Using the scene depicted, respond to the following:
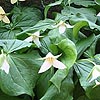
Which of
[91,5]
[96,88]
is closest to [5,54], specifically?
[96,88]

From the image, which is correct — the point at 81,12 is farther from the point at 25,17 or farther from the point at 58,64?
the point at 58,64

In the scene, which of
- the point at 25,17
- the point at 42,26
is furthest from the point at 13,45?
the point at 25,17

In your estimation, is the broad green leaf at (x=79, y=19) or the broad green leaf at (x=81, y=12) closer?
the broad green leaf at (x=79, y=19)

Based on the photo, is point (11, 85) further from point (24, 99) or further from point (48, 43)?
point (48, 43)

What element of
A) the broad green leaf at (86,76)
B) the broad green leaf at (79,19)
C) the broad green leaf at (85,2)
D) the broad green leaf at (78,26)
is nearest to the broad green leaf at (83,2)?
the broad green leaf at (85,2)

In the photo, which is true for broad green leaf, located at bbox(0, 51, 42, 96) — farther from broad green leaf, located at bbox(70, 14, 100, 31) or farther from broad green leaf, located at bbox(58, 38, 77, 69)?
broad green leaf, located at bbox(70, 14, 100, 31)

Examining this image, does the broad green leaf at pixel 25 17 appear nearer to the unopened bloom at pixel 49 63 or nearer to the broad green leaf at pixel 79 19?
the broad green leaf at pixel 79 19

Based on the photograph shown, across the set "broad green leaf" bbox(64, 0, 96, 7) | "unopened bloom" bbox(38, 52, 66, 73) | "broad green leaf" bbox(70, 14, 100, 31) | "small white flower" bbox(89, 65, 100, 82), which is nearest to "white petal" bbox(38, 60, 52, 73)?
"unopened bloom" bbox(38, 52, 66, 73)

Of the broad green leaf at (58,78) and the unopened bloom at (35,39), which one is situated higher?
the unopened bloom at (35,39)
